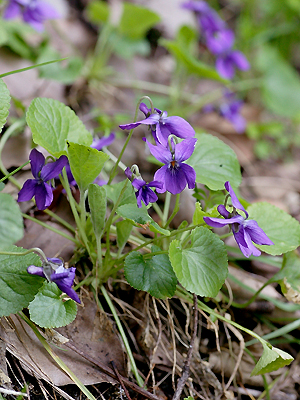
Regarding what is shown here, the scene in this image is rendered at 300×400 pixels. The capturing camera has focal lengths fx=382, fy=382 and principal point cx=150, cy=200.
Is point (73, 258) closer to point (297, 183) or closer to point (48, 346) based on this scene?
point (48, 346)

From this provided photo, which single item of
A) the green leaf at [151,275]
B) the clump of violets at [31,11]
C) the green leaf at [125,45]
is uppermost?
the clump of violets at [31,11]

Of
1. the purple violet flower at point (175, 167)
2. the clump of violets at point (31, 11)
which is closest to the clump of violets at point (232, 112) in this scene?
the clump of violets at point (31, 11)

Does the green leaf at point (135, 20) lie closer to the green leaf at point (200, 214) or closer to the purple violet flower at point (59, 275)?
the green leaf at point (200, 214)

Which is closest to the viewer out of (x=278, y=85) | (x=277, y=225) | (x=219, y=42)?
(x=277, y=225)

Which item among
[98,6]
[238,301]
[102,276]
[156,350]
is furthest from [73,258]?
[98,6]

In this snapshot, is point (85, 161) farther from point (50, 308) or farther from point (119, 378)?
point (119, 378)

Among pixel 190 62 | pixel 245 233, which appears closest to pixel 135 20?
pixel 190 62

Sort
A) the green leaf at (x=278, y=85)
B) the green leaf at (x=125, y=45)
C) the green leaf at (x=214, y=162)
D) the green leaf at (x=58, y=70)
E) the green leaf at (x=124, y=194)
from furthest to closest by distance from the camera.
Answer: the green leaf at (x=278, y=85) → the green leaf at (x=125, y=45) → the green leaf at (x=58, y=70) → the green leaf at (x=214, y=162) → the green leaf at (x=124, y=194)
